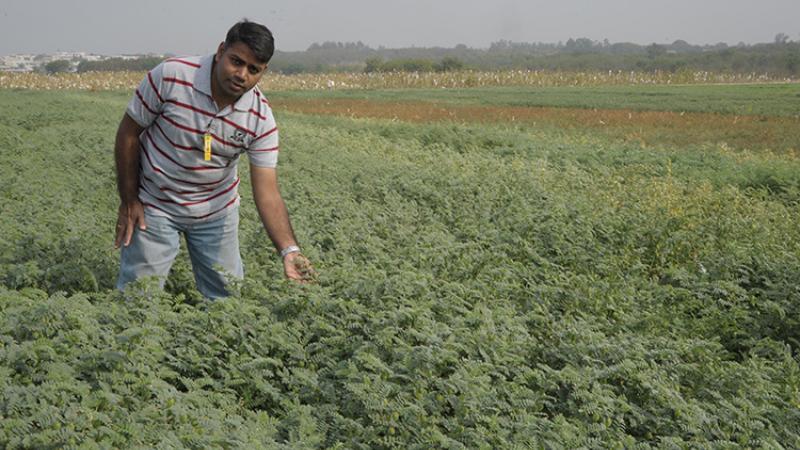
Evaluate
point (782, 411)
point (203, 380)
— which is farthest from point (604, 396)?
point (203, 380)

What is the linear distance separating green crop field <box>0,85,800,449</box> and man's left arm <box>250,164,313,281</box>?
0.16m

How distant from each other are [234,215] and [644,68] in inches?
4048

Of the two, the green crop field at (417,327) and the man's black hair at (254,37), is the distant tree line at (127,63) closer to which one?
the green crop field at (417,327)

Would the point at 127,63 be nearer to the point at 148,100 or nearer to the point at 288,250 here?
the point at 148,100

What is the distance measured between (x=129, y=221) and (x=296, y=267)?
3.20 ft

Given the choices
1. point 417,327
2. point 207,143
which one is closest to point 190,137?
point 207,143

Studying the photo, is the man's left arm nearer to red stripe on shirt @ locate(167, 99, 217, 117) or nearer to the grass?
red stripe on shirt @ locate(167, 99, 217, 117)

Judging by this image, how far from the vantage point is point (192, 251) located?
Result: 5.34 m

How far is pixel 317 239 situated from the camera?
7.48m

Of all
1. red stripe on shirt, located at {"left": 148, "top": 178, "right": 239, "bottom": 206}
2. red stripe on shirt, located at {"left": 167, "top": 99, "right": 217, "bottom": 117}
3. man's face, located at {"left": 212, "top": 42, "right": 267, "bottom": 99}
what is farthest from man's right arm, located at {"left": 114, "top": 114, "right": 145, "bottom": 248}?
man's face, located at {"left": 212, "top": 42, "right": 267, "bottom": 99}

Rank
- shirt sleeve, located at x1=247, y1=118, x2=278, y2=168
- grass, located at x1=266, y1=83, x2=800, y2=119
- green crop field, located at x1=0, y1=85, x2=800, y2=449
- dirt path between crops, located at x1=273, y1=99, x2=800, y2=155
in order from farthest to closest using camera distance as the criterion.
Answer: grass, located at x1=266, y1=83, x2=800, y2=119 < dirt path between crops, located at x1=273, y1=99, x2=800, y2=155 < shirt sleeve, located at x1=247, y1=118, x2=278, y2=168 < green crop field, located at x1=0, y1=85, x2=800, y2=449

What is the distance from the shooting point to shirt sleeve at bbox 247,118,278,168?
487cm

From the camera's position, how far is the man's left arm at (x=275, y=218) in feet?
16.0

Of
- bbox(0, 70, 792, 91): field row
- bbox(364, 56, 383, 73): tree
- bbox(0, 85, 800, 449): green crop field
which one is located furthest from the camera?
bbox(364, 56, 383, 73): tree
